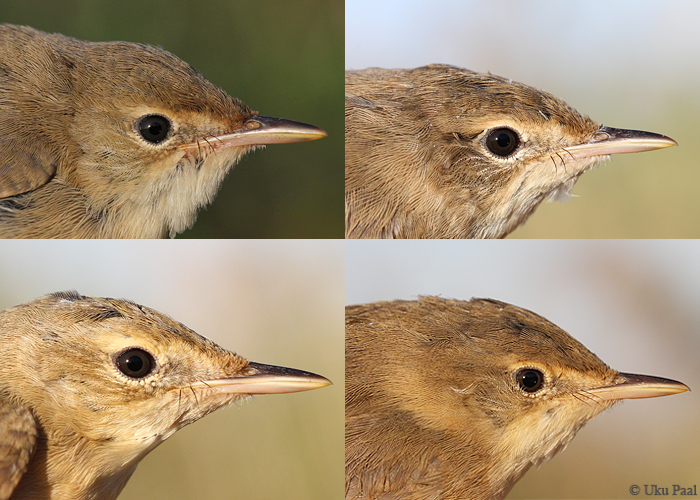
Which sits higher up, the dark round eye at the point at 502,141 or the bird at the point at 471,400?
→ the dark round eye at the point at 502,141

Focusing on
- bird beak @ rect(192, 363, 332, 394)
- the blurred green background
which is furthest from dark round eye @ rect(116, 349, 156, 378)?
the blurred green background

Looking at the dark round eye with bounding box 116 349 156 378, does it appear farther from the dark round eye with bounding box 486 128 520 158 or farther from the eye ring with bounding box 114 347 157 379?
the dark round eye with bounding box 486 128 520 158

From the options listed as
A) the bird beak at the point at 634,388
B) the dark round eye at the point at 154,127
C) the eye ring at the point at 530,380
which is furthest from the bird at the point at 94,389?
the bird beak at the point at 634,388

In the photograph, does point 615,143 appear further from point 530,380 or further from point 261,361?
point 261,361

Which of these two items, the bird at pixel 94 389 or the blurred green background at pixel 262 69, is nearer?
the bird at pixel 94 389

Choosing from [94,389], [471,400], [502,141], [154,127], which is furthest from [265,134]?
[471,400]

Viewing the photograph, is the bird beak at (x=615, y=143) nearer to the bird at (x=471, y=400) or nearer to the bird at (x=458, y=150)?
the bird at (x=458, y=150)
